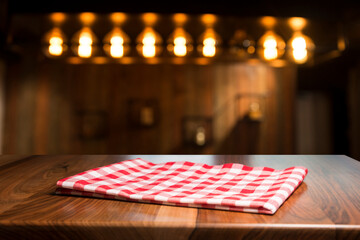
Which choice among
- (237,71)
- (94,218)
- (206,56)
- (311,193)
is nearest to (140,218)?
(94,218)

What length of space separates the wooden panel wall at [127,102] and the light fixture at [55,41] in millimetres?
178

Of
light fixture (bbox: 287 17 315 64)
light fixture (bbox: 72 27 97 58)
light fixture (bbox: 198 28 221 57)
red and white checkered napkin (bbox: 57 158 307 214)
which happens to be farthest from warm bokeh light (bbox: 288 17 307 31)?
red and white checkered napkin (bbox: 57 158 307 214)

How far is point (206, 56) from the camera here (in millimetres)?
2631

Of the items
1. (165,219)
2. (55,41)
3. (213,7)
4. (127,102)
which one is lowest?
(165,219)

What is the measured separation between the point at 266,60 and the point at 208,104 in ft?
1.91

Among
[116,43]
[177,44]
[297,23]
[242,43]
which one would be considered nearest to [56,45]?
[116,43]

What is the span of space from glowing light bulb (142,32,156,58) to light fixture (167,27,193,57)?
12 centimetres

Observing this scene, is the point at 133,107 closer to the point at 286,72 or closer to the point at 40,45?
the point at 40,45

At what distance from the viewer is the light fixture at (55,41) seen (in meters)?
2.62

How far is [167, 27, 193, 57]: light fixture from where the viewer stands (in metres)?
2.60

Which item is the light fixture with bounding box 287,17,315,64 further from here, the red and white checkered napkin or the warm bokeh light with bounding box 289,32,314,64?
the red and white checkered napkin

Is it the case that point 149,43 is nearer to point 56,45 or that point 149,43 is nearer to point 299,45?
point 56,45

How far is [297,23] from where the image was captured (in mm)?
2498

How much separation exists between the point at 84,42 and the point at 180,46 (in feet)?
2.38
